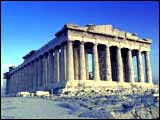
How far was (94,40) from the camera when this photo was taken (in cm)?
5078

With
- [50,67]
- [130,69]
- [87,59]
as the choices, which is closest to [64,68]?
[50,67]

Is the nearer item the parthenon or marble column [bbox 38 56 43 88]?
the parthenon

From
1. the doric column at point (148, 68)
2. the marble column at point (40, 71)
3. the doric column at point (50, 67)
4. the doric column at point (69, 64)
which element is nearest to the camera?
the doric column at point (69, 64)

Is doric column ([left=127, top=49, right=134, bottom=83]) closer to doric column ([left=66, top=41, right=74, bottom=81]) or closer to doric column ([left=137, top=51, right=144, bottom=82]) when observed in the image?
doric column ([left=137, top=51, right=144, bottom=82])

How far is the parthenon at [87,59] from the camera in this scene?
47938mm

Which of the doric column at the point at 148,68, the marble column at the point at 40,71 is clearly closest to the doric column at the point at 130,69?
the doric column at the point at 148,68

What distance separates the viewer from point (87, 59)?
187ft

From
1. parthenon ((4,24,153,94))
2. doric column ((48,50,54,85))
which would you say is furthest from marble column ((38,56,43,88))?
doric column ((48,50,54,85))

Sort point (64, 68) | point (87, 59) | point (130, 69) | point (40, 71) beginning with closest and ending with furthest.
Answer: point (64, 68) < point (130, 69) < point (87, 59) < point (40, 71)

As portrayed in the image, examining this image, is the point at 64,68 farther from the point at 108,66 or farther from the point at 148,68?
the point at 148,68

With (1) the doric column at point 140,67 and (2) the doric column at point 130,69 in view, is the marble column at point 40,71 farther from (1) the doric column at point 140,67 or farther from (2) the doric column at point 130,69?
(1) the doric column at point 140,67

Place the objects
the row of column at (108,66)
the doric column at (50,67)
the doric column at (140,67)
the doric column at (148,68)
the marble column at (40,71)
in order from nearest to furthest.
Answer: the row of column at (108,66) < the doric column at (50,67) < the doric column at (140,67) < the doric column at (148,68) < the marble column at (40,71)

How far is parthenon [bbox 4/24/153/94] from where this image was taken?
47938mm

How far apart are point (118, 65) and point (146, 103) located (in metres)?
26.6
